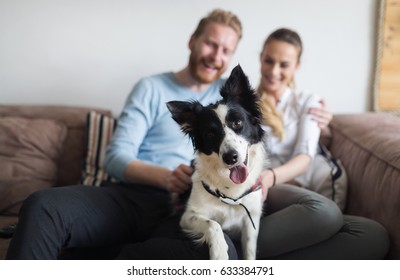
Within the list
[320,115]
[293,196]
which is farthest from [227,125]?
[320,115]

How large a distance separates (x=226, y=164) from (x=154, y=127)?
68 cm

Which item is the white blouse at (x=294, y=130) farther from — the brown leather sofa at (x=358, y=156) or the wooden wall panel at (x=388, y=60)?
the wooden wall panel at (x=388, y=60)

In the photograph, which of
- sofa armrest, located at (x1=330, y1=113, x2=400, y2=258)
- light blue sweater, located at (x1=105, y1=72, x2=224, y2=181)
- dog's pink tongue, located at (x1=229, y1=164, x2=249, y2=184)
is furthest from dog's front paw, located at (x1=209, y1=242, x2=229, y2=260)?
sofa armrest, located at (x1=330, y1=113, x2=400, y2=258)

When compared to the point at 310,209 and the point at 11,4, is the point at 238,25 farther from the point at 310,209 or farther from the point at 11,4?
the point at 11,4

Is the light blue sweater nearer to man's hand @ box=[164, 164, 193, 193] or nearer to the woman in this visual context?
man's hand @ box=[164, 164, 193, 193]

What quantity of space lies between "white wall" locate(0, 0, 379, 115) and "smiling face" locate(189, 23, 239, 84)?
598mm

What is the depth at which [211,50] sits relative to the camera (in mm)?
1840

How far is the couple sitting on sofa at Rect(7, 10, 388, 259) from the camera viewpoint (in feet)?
4.28

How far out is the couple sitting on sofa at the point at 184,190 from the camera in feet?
4.28

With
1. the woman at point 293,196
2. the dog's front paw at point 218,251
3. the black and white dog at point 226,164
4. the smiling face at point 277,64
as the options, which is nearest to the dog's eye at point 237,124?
the black and white dog at point 226,164

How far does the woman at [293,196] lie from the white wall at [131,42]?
22.2 inches

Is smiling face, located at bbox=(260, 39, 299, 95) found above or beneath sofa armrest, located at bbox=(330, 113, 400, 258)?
above

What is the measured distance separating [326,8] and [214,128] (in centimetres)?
156
